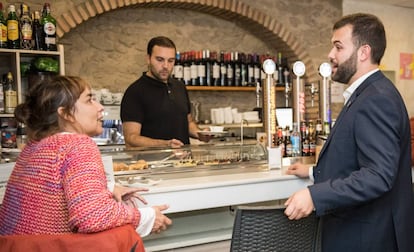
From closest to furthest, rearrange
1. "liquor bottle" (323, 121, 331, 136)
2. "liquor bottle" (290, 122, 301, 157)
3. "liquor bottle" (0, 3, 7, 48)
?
1. "liquor bottle" (290, 122, 301, 157)
2. "liquor bottle" (323, 121, 331, 136)
3. "liquor bottle" (0, 3, 7, 48)

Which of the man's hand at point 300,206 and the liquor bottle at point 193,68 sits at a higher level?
the liquor bottle at point 193,68

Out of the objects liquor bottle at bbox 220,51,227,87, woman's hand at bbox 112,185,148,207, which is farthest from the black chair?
liquor bottle at bbox 220,51,227,87

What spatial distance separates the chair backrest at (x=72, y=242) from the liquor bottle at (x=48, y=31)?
2982 millimetres

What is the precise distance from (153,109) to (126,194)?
1527 millimetres

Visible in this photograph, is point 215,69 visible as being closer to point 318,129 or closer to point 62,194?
point 318,129

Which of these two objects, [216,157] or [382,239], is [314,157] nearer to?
[216,157]

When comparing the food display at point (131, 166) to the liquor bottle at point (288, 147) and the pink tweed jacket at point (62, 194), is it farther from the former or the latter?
the liquor bottle at point (288, 147)

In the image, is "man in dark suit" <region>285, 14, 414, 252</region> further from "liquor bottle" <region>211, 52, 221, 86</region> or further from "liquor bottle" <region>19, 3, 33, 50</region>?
"liquor bottle" <region>211, 52, 221, 86</region>

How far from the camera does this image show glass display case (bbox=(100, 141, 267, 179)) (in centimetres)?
210

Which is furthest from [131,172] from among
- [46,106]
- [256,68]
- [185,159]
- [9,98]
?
[256,68]

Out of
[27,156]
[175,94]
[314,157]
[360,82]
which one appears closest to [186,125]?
[175,94]

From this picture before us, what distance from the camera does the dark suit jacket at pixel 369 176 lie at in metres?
1.38

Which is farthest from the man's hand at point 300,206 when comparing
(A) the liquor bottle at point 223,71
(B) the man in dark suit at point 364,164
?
(A) the liquor bottle at point 223,71

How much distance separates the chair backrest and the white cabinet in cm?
286
